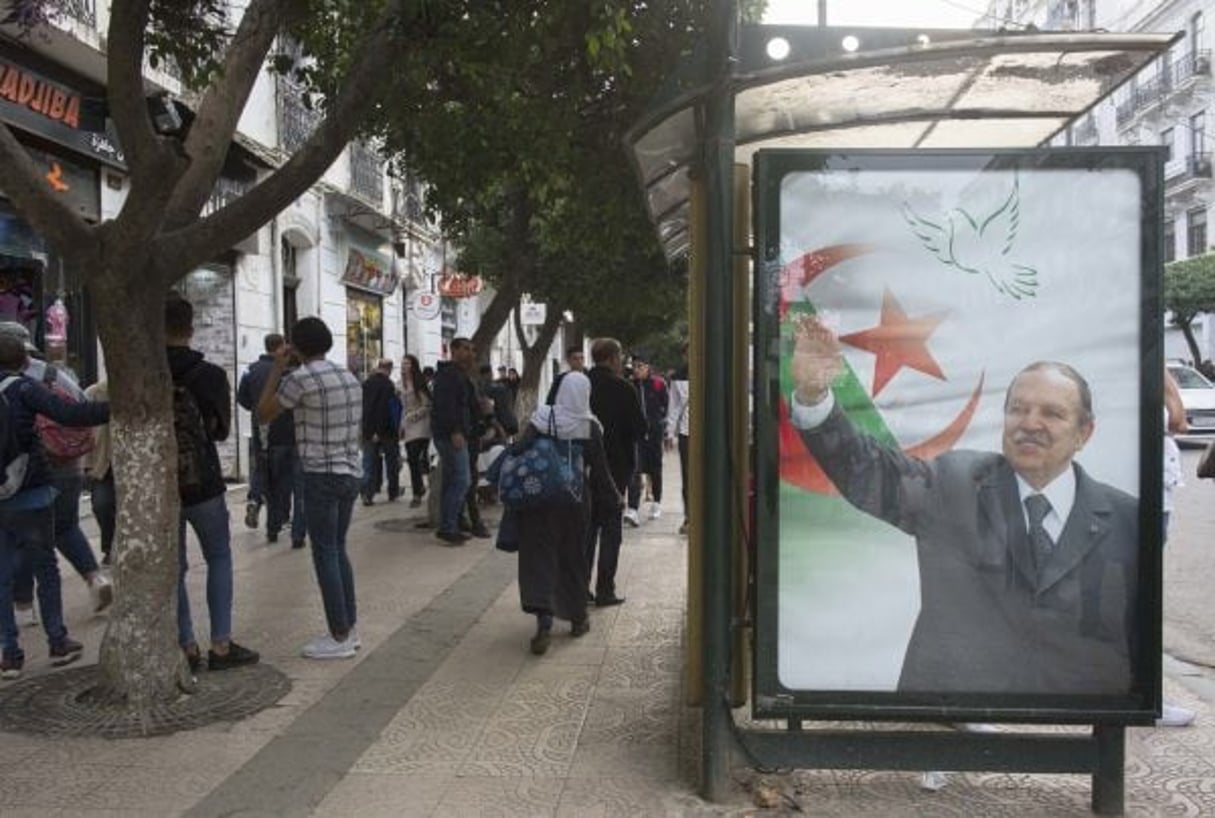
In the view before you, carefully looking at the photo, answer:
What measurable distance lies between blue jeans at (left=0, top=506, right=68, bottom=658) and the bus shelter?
3661 mm

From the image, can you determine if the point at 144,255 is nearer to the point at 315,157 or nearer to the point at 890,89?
the point at 315,157

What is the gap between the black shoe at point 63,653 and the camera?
18.9 ft

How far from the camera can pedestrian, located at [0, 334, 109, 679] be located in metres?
5.27

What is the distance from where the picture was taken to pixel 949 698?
→ 365cm

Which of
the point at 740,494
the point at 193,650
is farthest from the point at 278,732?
the point at 740,494

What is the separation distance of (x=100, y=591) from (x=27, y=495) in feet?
4.42

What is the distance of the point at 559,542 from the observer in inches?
242

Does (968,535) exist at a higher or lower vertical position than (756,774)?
higher

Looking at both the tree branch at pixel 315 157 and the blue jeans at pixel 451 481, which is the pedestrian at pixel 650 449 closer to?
→ the blue jeans at pixel 451 481

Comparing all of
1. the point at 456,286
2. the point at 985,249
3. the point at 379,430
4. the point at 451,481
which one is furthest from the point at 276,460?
the point at 456,286

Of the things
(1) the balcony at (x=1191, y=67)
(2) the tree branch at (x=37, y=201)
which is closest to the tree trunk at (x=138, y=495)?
(2) the tree branch at (x=37, y=201)

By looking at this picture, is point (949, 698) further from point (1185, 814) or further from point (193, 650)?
point (193, 650)

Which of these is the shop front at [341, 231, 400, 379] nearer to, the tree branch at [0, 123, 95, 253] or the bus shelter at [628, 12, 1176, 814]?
the tree branch at [0, 123, 95, 253]

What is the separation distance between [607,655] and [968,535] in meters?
2.82
